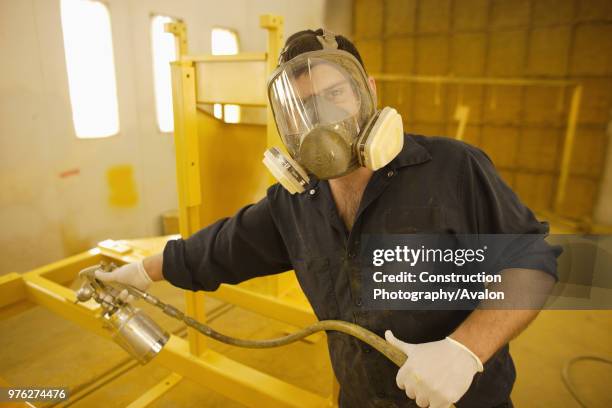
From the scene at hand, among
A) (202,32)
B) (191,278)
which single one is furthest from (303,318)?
(202,32)

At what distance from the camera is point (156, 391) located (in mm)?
2514

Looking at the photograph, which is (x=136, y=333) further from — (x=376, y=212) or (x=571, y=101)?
(x=571, y=101)

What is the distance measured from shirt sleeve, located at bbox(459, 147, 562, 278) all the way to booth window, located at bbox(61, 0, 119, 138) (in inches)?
165

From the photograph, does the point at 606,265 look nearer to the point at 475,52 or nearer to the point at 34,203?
the point at 34,203

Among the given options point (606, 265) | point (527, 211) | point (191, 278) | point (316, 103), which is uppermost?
point (316, 103)

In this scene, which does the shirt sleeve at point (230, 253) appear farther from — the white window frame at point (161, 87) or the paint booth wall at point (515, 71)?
the paint booth wall at point (515, 71)

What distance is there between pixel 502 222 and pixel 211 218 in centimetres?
177

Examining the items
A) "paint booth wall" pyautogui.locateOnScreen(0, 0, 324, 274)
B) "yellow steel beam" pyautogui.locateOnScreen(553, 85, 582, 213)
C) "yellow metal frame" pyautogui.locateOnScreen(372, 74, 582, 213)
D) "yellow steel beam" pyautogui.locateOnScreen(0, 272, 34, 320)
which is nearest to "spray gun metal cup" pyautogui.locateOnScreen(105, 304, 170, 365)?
"yellow steel beam" pyautogui.locateOnScreen(0, 272, 34, 320)

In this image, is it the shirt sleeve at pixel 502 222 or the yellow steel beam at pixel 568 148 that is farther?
the yellow steel beam at pixel 568 148

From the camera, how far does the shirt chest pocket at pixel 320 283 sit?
1310 millimetres

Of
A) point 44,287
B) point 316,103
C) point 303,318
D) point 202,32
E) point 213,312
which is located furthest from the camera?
point 202,32

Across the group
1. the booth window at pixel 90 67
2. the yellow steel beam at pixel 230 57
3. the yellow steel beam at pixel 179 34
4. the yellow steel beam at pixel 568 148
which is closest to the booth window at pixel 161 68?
the booth window at pixel 90 67

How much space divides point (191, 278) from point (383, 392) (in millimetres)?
799

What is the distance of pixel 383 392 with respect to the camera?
4.30 feet
